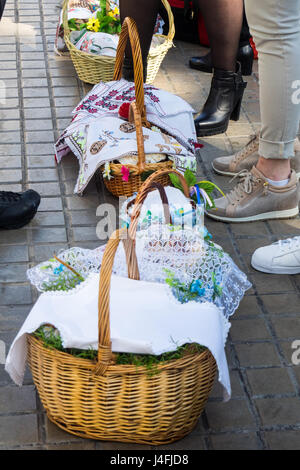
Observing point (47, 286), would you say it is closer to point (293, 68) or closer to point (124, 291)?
point (124, 291)

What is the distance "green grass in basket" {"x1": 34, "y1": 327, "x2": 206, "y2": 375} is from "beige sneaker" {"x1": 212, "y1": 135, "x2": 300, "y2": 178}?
1436 mm

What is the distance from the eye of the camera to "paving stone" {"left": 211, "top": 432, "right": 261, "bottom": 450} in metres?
1.83

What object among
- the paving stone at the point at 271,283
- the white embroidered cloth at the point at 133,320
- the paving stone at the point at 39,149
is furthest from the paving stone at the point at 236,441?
the paving stone at the point at 39,149

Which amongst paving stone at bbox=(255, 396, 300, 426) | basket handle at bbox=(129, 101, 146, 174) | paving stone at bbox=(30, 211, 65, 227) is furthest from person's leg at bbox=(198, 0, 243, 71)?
paving stone at bbox=(255, 396, 300, 426)

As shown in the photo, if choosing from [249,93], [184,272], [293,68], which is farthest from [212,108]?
[184,272]

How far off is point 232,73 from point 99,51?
83 centimetres

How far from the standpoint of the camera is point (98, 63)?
3.67 m

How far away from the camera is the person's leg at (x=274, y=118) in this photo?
2.40 metres

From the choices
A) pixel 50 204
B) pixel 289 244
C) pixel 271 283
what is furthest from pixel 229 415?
pixel 50 204

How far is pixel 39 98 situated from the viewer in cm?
375

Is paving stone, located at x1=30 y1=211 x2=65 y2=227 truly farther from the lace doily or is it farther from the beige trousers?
the beige trousers

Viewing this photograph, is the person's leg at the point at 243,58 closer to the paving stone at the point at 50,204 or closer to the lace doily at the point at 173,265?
the paving stone at the point at 50,204

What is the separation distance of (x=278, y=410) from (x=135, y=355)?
49 centimetres

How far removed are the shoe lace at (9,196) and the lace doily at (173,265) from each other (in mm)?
724
